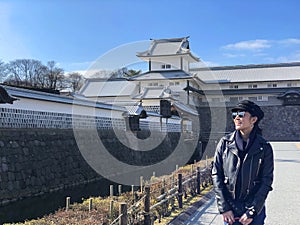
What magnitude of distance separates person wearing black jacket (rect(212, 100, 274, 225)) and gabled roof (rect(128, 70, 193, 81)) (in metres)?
25.9

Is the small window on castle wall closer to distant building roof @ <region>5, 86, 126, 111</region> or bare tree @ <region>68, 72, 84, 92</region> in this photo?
bare tree @ <region>68, 72, 84, 92</region>

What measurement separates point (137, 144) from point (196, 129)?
1468 cm

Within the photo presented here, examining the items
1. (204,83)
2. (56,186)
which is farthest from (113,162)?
(204,83)

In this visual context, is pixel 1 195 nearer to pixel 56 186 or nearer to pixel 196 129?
pixel 56 186

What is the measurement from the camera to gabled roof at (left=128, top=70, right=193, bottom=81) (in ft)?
95.2

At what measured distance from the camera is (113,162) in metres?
14.5

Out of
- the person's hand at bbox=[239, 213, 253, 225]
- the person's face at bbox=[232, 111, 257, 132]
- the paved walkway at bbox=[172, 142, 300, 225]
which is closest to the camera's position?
the person's hand at bbox=[239, 213, 253, 225]

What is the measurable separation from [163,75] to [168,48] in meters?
2.88

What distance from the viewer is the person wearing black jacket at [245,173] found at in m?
2.71

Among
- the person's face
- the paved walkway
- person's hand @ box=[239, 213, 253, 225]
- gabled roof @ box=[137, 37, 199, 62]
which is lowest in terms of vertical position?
the paved walkway

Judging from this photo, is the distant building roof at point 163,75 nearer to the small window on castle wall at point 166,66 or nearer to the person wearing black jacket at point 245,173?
the small window on castle wall at point 166,66

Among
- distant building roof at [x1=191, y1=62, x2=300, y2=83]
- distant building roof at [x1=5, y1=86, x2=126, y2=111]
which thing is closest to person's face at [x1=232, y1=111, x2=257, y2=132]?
distant building roof at [x1=5, y1=86, x2=126, y2=111]

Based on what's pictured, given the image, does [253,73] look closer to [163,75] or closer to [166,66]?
[166,66]

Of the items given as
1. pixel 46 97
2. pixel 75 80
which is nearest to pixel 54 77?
pixel 75 80
